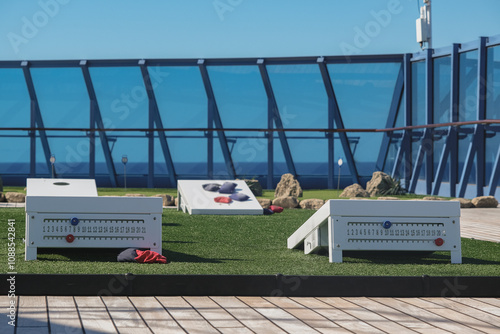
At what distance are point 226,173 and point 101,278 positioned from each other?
1211cm

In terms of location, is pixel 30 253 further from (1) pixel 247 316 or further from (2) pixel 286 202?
(2) pixel 286 202

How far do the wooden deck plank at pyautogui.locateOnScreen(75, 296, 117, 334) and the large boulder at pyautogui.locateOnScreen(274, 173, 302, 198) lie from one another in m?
9.54

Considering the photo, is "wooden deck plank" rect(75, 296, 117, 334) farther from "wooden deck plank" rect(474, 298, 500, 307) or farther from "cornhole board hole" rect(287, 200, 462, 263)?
"wooden deck plank" rect(474, 298, 500, 307)

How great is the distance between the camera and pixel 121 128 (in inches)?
617

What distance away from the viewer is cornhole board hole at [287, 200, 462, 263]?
492 centimetres

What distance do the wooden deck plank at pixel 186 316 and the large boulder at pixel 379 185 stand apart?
10544 millimetres

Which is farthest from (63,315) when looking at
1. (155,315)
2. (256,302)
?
(256,302)

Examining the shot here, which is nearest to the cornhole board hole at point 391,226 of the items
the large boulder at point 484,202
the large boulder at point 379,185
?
the large boulder at point 484,202

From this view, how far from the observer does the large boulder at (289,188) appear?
13211 millimetres

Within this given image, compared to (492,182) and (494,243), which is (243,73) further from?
(494,243)

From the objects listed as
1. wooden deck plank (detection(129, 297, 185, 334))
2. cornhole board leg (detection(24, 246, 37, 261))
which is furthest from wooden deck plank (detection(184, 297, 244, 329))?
cornhole board leg (detection(24, 246, 37, 261))

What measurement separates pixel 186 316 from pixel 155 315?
147 mm

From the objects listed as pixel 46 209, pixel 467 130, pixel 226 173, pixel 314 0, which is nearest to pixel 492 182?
pixel 467 130

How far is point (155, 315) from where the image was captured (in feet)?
11.0
